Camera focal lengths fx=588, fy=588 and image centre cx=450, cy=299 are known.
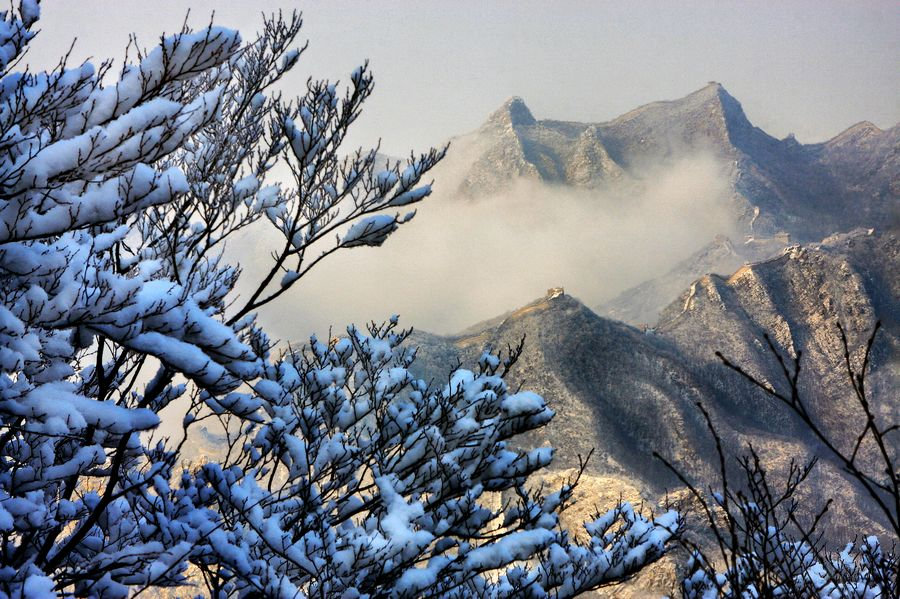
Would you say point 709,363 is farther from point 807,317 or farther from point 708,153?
point 708,153

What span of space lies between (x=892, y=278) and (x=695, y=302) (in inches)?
598

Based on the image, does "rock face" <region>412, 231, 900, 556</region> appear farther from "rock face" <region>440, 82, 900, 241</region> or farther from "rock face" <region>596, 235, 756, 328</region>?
"rock face" <region>440, 82, 900, 241</region>

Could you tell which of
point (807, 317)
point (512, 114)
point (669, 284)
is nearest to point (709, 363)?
point (807, 317)

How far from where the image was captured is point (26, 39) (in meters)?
2.33

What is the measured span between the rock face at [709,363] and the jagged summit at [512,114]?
3166 inches

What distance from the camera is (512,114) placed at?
125m

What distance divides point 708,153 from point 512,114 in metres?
39.9

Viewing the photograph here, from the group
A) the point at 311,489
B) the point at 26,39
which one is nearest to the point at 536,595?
the point at 311,489

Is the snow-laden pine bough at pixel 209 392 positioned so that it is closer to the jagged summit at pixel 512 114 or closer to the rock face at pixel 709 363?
the rock face at pixel 709 363

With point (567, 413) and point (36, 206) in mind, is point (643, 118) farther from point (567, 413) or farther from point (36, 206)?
point (36, 206)

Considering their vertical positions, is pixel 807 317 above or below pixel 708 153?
below

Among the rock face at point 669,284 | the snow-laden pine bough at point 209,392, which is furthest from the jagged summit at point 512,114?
the snow-laden pine bough at point 209,392

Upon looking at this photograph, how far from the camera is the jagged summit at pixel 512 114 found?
12431cm

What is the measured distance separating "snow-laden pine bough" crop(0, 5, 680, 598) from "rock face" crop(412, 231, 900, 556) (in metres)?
25.7
